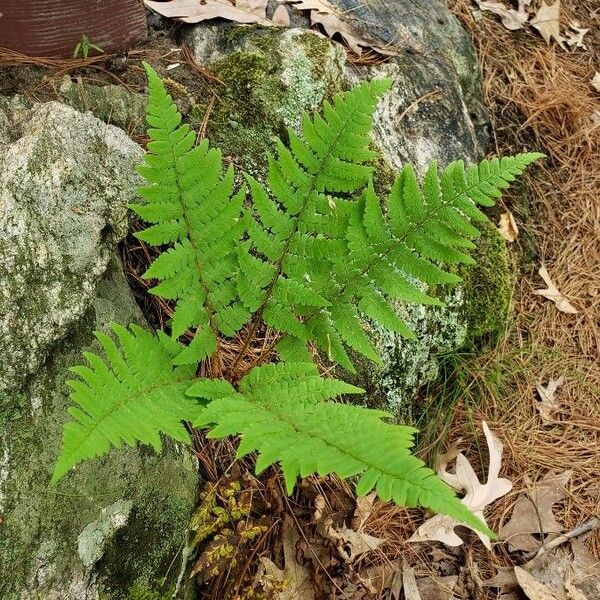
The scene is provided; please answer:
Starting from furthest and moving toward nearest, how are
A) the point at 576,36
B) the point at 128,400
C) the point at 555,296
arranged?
1. the point at 576,36
2. the point at 555,296
3. the point at 128,400

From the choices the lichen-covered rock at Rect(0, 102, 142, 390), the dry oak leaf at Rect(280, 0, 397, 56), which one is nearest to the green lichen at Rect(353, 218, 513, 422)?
the dry oak leaf at Rect(280, 0, 397, 56)

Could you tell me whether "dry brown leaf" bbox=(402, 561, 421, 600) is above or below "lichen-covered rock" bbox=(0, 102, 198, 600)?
below

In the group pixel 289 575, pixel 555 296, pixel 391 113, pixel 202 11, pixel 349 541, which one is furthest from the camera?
pixel 555 296

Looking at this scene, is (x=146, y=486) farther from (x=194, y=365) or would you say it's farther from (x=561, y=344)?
(x=561, y=344)

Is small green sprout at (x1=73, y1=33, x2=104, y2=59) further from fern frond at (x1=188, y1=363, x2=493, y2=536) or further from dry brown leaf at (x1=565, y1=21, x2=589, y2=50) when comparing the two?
dry brown leaf at (x1=565, y1=21, x2=589, y2=50)

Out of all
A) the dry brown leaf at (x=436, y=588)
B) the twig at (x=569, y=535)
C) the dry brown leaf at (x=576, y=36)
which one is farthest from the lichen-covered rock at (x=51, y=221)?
the dry brown leaf at (x=576, y=36)

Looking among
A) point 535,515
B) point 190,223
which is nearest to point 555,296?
point 535,515

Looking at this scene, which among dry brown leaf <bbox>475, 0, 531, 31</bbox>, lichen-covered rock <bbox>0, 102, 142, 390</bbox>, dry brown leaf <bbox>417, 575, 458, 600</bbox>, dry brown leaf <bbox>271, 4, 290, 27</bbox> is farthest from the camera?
dry brown leaf <bbox>475, 0, 531, 31</bbox>

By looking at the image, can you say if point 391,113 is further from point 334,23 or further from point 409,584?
point 409,584
